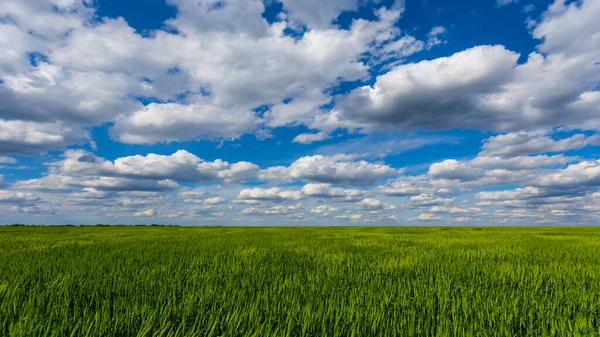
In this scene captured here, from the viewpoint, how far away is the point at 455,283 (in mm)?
Answer: 5066

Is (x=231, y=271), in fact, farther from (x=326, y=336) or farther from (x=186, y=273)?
(x=326, y=336)

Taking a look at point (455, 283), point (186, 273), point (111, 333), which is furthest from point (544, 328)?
point (186, 273)

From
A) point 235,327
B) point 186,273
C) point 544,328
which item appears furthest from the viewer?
point 186,273

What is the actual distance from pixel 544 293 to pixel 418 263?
8.68 feet

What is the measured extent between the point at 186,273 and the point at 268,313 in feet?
10.2

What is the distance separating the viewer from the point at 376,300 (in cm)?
395

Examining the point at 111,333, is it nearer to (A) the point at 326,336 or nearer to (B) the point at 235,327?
(B) the point at 235,327

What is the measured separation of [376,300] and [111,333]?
9.26 ft

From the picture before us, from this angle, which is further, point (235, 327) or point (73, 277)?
point (73, 277)

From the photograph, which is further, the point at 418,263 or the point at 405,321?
the point at 418,263

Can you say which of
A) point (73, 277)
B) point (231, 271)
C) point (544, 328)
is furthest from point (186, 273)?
point (544, 328)

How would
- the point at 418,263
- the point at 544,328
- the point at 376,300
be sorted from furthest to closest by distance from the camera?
the point at 418,263, the point at 376,300, the point at 544,328

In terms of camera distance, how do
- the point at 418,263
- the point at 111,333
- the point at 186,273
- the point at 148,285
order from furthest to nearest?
1. the point at 418,263
2. the point at 186,273
3. the point at 148,285
4. the point at 111,333

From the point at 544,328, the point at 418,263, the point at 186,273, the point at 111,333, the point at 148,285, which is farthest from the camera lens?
the point at 418,263
